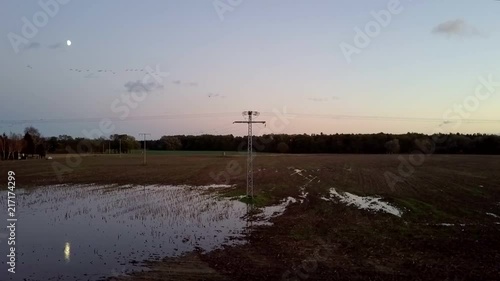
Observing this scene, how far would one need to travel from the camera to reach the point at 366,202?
2888 cm

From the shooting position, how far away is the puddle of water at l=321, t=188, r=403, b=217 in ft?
82.7

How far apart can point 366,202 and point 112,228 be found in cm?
1591

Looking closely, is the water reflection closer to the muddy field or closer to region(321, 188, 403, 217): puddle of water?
the muddy field

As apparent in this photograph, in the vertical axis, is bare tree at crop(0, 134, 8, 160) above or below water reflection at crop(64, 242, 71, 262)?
above

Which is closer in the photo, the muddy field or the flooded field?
the muddy field

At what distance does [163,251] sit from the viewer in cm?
1564

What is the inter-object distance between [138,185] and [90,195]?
27.8 feet

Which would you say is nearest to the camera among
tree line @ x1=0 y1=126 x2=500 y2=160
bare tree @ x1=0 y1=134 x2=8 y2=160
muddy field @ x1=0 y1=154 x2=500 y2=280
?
muddy field @ x1=0 y1=154 x2=500 y2=280

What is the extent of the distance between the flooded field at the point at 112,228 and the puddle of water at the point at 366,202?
13.0 feet

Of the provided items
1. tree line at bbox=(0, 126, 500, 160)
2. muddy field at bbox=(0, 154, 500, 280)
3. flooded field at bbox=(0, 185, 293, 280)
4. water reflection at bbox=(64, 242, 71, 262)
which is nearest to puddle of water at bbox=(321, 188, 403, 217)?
muddy field at bbox=(0, 154, 500, 280)

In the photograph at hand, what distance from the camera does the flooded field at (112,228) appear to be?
14000mm

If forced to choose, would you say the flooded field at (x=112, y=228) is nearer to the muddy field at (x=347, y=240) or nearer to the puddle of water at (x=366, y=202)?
the muddy field at (x=347, y=240)

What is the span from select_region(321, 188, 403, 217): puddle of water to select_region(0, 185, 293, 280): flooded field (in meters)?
3.96

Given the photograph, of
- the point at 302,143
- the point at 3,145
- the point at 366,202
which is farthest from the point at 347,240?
the point at 302,143
